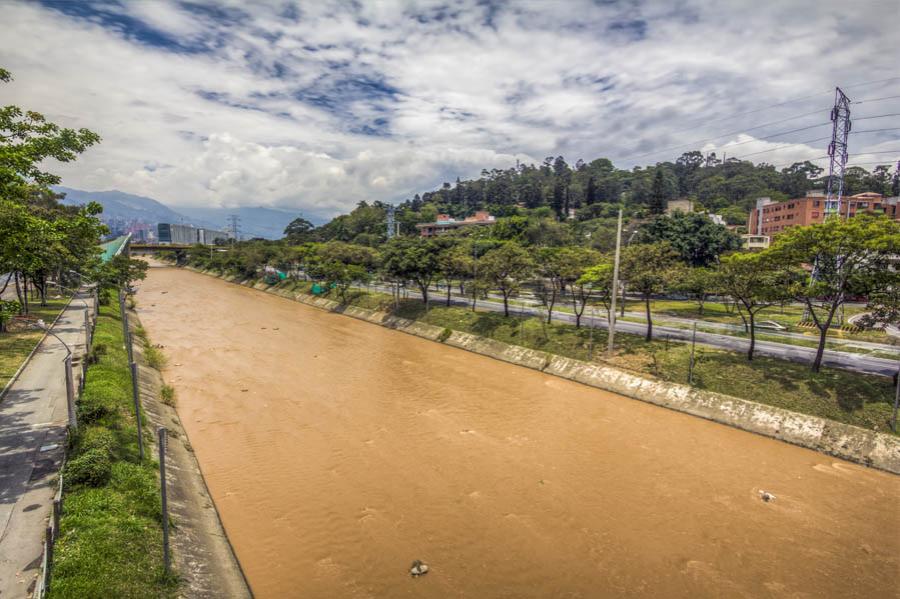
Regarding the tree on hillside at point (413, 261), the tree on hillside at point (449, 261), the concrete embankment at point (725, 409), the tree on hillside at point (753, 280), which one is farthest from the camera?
the tree on hillside at point (449, 261)

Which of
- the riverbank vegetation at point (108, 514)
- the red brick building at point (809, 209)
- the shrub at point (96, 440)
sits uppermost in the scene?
the red brick building at point (809, 209)

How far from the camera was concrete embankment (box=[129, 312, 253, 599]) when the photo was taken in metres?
10.1

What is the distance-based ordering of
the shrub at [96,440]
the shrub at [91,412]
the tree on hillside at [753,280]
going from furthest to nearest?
the tree on hillside at [753,280] → the shrub at [91,412] → the shrub at [96,440]

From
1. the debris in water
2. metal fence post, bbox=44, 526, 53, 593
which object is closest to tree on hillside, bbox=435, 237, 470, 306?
the debris in water

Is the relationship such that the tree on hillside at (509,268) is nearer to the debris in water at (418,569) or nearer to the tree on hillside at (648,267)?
the tree on hillside at (648,267)

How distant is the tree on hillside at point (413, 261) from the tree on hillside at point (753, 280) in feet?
80.0

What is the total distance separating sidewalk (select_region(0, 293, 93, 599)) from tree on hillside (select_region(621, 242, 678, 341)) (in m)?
29.1

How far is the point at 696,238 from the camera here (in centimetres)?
5862

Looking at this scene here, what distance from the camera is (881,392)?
19719mm

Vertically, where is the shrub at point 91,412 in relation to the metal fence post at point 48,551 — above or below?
above

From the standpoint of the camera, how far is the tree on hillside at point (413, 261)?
4228 cm

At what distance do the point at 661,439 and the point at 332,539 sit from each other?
14653 millimetres

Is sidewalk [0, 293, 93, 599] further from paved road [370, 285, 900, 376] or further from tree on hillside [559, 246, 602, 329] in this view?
paved road [370, 285, 900, 376]

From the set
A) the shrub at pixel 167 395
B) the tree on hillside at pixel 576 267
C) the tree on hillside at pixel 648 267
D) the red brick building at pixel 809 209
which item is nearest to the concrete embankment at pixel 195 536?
the shrub at pixel 167 395
